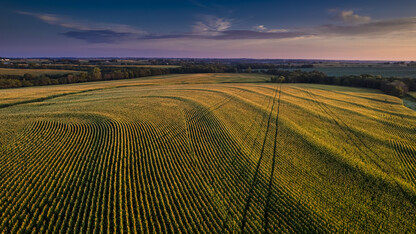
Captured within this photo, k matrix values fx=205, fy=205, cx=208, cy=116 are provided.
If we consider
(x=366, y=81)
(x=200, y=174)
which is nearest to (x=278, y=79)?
(x=366, y=81)

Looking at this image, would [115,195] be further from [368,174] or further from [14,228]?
[368,174]

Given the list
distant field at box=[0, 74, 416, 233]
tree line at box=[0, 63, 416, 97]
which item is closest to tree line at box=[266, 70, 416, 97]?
tree line at box=[0, 63, 416, 97]

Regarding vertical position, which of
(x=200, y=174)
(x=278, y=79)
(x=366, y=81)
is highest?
(x=278, y=79)

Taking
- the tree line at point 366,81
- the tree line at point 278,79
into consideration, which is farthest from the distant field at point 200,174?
the tree line at point 278,79

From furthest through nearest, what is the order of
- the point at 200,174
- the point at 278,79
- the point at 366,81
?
the point at 278,79
the point at 366,81
the point at 200,174

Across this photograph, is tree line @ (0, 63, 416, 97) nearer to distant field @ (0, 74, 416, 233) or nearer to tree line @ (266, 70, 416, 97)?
Answer: tree line @ (266, 70, 416, 97)

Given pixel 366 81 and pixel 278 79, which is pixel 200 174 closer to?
pixel 278 79

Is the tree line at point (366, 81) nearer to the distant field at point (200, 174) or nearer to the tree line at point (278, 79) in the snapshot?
the tree line at point (278, 79)

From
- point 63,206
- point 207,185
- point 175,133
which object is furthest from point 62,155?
point 207,185

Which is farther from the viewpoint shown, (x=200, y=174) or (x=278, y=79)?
(x=278, y=79)
